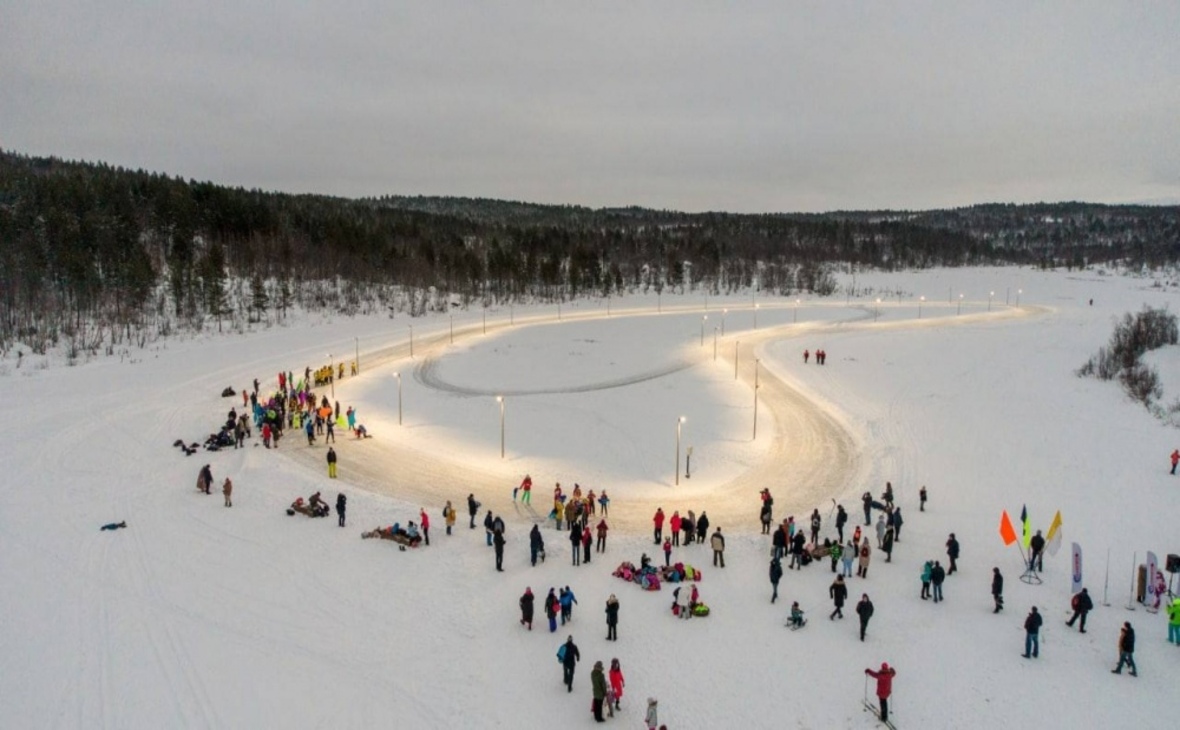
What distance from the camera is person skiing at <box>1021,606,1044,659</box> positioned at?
1512 cm

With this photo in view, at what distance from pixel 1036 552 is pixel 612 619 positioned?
13.2 m

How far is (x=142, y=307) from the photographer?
→ 74812 mm

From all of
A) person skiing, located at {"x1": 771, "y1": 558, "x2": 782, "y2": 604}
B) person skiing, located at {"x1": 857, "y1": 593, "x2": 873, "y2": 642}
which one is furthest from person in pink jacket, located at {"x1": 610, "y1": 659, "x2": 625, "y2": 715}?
person skiing, located at {"x1": 857, "y1": 593, "x2": 873, "y2": 642}

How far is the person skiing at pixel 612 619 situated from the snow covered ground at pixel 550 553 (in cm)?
56

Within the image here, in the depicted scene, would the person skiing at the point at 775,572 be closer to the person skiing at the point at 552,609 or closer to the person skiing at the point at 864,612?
the person skiing at the point at 864,612

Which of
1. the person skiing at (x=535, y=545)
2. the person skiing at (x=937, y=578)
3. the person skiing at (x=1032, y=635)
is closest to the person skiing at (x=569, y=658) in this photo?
the person skiing at (x=535, y=545)

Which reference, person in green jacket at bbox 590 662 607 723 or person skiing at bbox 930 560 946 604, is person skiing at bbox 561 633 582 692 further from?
person skiing at bbox 930 560 946 604

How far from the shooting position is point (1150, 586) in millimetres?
17516

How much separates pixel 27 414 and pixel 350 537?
2845 cm

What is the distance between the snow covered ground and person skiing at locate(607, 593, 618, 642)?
0.56m

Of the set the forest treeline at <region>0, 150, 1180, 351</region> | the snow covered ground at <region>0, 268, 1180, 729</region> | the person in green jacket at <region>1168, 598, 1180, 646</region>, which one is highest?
the forest treeline at <region>0, 150, 1180, 351</region>

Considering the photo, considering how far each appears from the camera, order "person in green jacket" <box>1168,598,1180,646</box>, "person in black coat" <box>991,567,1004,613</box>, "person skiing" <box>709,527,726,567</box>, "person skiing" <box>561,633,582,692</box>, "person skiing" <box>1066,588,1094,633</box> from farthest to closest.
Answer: "person skiing" <box>709,527,726,567</box> < "person in black coat" <box>991,567,1004,613</box> < "person skiing" <box>1066,588,1094,633</box> < "person in green jacket" <box>1168,598,1180,646</box> < "person skiing" <box>561,633,582,692</box>

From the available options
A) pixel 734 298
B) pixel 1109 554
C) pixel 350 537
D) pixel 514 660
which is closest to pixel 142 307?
pixel 350 537

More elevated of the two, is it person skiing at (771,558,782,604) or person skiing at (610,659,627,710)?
person skiing at (771,558,782,604)
